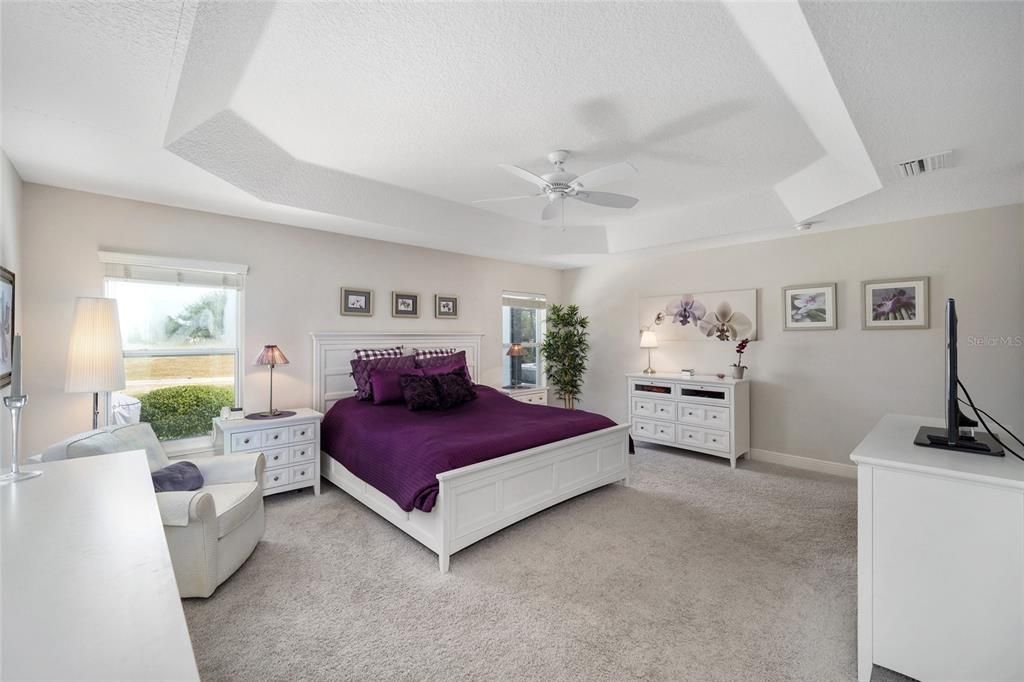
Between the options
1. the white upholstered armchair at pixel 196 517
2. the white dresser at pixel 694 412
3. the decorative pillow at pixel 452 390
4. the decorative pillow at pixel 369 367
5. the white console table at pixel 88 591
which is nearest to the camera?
the white console table at pixel 88 591

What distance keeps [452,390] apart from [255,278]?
202cm

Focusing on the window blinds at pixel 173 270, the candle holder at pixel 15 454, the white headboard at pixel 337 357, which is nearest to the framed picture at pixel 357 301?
the white headboard at pixel 337 357

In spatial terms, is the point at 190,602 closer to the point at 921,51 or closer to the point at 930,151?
the point at 921,51

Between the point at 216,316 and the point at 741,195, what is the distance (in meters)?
4.88

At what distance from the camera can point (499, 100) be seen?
2512 millimetres

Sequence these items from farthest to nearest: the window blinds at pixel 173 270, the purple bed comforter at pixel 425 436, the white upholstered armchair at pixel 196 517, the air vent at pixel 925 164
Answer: the window blinds at pixel 173 270, the purple bed comforter at pixel 425 436, the air vent at pixel 925 164, the white upholstered armchair at pixel 196 517

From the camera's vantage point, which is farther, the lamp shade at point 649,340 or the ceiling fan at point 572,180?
the lamp shade at point 649,340

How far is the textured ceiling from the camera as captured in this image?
171 centimetres

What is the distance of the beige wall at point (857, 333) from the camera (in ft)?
11.9

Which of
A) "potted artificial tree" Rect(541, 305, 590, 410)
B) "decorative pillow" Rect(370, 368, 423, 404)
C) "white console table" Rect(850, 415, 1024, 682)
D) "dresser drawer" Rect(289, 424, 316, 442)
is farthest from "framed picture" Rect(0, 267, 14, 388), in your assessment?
"potted artificial tree" Rect(541, 305, 590, 410)

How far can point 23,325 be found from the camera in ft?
9.79

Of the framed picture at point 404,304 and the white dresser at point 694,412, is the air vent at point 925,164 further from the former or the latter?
the framed picture at point 404,304

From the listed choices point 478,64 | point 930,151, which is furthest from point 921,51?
point 478,64

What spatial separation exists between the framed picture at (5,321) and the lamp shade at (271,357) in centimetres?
147
